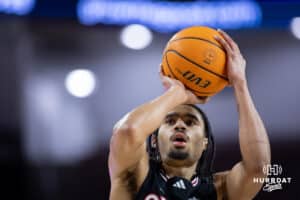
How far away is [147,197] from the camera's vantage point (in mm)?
1640

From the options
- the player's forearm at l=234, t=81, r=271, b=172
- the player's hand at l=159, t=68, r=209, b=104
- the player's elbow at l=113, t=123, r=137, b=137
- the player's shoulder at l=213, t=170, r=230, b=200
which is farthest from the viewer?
the player's shoulder at l=213, t=170, r=230, b=200

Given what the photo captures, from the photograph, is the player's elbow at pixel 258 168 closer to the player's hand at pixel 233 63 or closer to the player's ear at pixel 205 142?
the player's ear at pixel 205 142

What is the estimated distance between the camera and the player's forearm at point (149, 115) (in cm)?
142

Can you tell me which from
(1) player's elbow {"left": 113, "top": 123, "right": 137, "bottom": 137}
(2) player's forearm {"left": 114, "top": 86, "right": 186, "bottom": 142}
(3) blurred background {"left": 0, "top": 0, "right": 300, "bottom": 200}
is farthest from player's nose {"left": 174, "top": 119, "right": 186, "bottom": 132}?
(3) blurred background {"left": 0, "top": 0, "right": 300, "bottom": 200}

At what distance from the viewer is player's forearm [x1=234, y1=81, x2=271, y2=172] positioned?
5.40 feet

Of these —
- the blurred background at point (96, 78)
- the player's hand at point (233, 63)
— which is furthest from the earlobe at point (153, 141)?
the blurred background at point (96, 78)

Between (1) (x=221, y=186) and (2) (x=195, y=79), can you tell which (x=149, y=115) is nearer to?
(2) (x=195, y=79)

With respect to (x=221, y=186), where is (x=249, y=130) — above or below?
above

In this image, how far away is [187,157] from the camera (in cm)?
169

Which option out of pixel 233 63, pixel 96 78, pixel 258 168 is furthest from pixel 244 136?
pixel 96 78

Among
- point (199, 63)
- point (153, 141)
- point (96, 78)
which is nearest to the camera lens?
point (199, 63)

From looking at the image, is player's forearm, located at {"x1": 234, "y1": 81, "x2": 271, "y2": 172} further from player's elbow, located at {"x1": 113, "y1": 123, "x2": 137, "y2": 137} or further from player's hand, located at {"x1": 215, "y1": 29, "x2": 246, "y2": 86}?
player's elbow, located at {"x1": 113, "y1": 123, "x2": 137, "y2": 137}

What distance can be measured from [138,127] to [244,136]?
1.36 feet

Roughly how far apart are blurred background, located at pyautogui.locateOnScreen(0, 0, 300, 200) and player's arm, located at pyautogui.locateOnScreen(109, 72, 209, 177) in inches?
34.7
